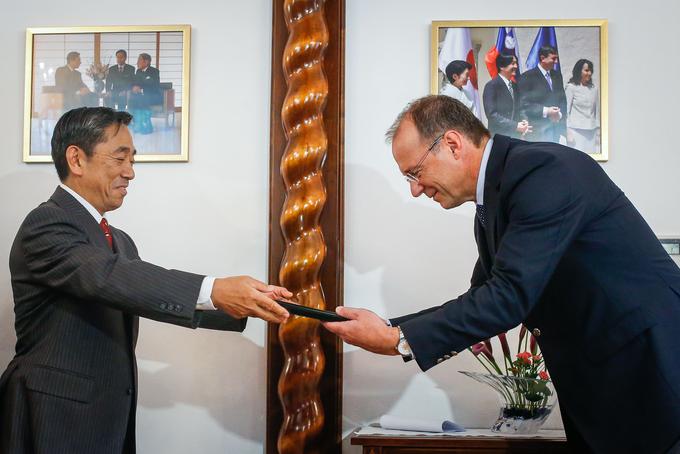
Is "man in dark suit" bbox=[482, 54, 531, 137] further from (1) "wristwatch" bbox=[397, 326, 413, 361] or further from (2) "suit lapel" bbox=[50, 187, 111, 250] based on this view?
(2) "suit lapel" bbox=[50, 187, 111, 250]

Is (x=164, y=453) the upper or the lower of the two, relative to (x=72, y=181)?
lower

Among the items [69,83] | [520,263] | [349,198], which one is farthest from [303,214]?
[520,263]

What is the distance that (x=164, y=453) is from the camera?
3.29 metres

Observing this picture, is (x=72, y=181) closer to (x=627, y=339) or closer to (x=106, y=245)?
(x=106, y=245)

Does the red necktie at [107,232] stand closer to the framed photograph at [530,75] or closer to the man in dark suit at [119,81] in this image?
the man in dark suit at [119,81]

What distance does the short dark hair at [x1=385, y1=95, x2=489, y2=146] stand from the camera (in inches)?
87.7

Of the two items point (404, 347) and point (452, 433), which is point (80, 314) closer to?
point (404, 347)

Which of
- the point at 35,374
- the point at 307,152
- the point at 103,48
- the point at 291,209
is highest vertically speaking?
the point at 103,48

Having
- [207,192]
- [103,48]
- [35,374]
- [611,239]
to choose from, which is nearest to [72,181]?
[35,374]

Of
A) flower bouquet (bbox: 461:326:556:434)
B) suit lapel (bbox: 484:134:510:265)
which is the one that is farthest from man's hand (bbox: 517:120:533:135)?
suit lapel (bbox: 484:134:510:265)

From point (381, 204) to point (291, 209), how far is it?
395 mm

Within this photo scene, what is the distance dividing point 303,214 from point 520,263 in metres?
1.33

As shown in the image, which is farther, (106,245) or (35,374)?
(106,245)

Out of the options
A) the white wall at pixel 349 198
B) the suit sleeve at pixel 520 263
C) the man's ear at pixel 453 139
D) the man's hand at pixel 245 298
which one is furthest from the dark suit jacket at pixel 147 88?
the suit sleeve at pixel 520 263
